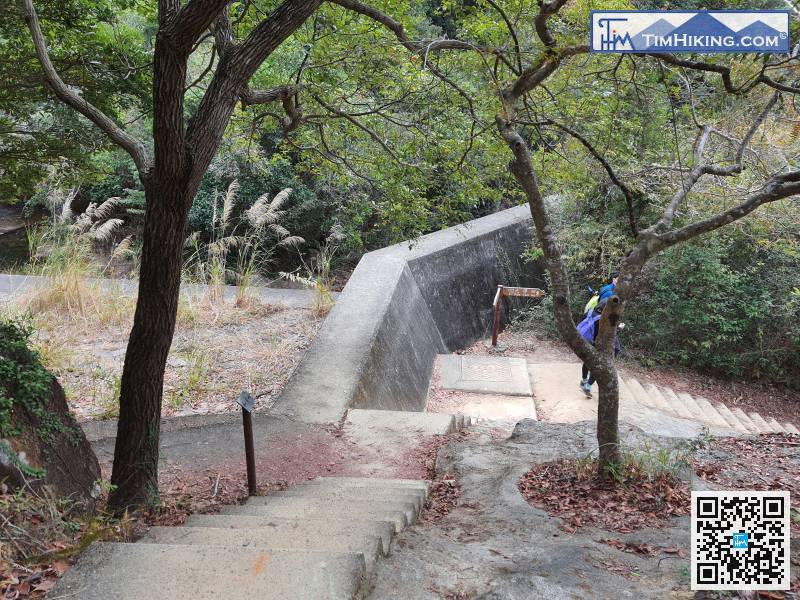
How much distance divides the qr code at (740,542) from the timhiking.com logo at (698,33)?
3.32 meters

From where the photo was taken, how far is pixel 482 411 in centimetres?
925

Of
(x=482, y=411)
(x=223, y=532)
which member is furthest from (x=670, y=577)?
(x=482, y=411)

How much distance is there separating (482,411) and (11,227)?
467 inches

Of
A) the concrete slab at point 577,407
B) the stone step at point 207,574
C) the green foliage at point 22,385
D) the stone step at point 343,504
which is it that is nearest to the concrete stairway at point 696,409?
the concrete slab at point 577,407

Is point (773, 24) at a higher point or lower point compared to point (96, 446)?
higher

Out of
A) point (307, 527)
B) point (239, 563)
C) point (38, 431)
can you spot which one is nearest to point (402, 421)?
point (307, 527)

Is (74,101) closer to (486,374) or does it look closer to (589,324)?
(589,324)

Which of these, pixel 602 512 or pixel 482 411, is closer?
pixel 602 512

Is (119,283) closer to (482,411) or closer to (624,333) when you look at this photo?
(482,411)

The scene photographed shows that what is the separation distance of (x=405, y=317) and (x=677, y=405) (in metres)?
4.35

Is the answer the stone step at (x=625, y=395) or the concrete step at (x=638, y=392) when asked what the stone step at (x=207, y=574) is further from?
the concrete step at (x=638, y=392)

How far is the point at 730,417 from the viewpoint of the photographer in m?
10.1

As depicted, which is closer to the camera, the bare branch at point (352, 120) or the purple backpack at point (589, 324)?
the bare branch at point (352, 120)

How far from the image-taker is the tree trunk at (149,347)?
372cm
